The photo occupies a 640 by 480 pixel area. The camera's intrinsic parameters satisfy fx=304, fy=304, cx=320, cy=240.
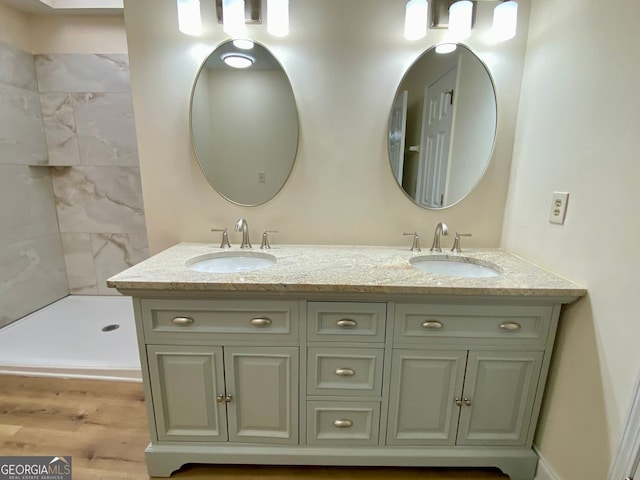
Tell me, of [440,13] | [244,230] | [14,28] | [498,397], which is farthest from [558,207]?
[14,28]

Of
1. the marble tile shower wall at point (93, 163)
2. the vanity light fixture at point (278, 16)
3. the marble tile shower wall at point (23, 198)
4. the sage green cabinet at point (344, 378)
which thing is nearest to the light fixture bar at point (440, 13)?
the vanity light fixture at point (278, 16)

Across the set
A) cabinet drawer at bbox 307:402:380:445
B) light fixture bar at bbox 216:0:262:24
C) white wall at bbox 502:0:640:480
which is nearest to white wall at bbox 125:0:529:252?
light fixture bar at bbox 216:0:262:24

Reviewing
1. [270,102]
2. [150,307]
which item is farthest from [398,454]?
[270,102]

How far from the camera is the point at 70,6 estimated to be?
2.09m

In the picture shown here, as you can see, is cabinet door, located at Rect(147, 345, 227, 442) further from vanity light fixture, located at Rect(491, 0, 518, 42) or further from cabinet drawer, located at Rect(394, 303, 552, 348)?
vanity light fixture, located at Rect(491, 0, 518, 42)

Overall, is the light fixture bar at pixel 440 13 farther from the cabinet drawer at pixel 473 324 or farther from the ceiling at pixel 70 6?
the ceiling at pixel 70 6

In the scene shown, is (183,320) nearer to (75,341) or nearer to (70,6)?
(75,341)

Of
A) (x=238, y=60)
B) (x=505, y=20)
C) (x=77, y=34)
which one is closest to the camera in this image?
(x=505, y=20)

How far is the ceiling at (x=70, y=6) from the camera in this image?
205 centimetres

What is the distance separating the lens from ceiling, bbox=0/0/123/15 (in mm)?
2049

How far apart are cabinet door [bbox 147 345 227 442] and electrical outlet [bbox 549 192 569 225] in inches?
55.3

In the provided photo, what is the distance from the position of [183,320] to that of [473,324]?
1.08 meters

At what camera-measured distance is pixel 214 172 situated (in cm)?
156

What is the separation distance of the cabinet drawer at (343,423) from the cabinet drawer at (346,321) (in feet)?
0.97
